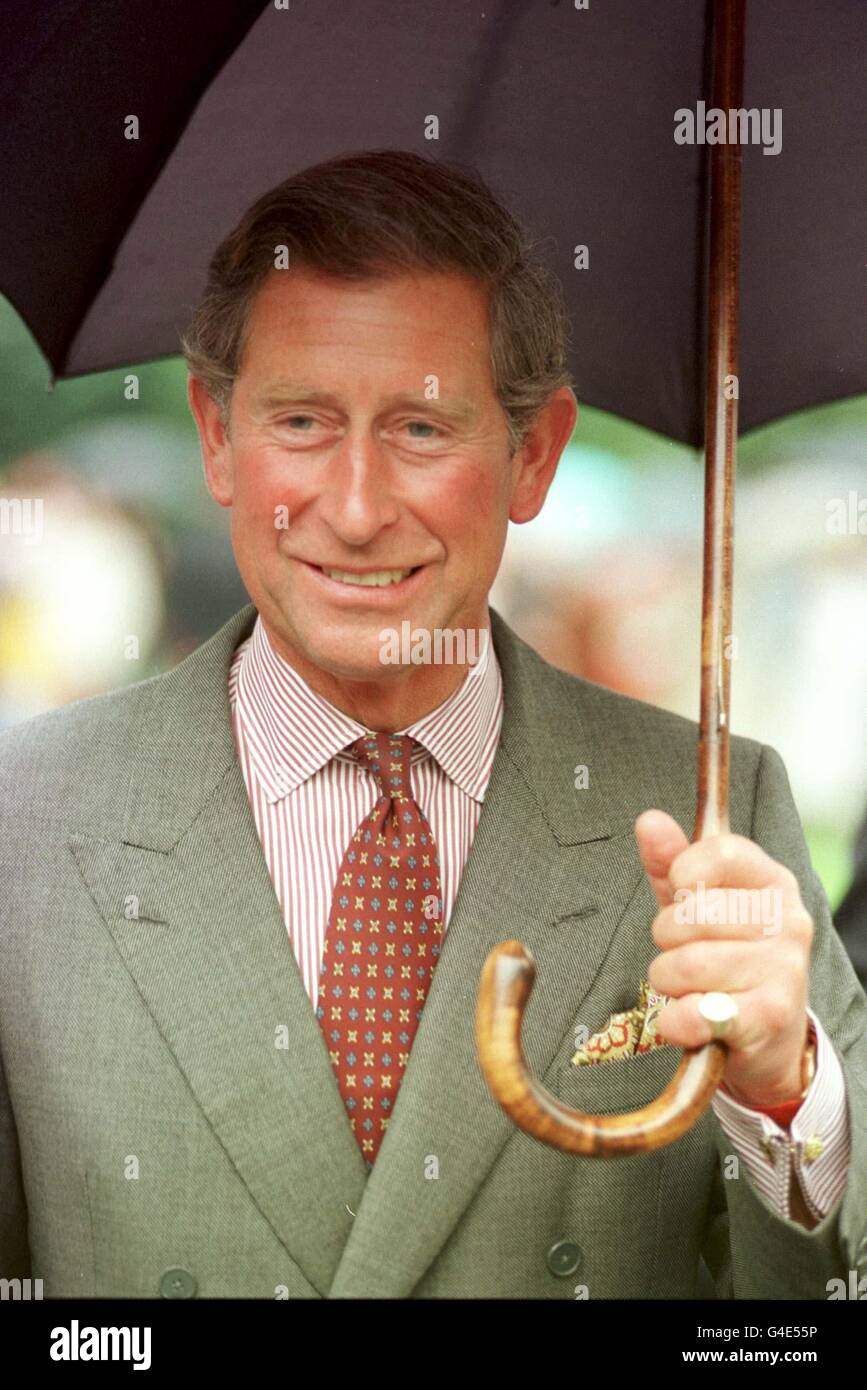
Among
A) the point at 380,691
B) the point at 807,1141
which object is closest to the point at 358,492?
the point at 380,691

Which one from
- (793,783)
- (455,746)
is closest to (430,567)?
(455,746)

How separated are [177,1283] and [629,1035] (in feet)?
2.34

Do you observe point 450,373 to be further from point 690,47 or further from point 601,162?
point 690,47

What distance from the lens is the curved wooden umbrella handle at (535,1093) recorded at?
1.72m

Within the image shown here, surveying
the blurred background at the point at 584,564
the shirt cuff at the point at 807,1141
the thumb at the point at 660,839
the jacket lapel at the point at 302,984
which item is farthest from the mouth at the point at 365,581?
the shirt cuff at the point at 807,1141

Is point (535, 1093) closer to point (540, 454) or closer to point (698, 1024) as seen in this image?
point (698, 1024)

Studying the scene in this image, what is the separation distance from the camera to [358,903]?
2.22 metres

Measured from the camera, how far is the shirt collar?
2297mm

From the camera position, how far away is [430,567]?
2262 mm

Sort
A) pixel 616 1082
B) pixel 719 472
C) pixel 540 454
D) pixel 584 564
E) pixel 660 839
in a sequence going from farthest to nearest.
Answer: pixel 584 564
pixel 540 454
pixel 616 1082
pixel 719 472
pixel 660 839

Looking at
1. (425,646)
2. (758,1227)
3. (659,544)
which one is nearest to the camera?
(758,1227)

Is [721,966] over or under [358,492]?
under
